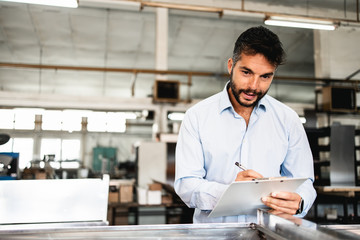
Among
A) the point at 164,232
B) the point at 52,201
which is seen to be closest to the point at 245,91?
the point at 164,232

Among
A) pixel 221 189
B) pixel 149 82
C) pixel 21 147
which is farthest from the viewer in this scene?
pixel 21 147

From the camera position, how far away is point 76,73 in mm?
9734

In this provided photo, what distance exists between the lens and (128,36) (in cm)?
745

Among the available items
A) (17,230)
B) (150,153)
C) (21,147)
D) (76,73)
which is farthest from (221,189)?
(21,147)

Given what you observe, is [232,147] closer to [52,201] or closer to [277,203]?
[277,203]

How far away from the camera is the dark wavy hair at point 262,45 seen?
54.6 inches

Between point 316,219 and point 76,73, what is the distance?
7.41m

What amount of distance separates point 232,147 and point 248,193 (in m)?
0.39

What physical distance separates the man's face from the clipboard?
43cm

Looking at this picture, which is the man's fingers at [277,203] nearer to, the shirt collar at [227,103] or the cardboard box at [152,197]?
the shirt collar at [227,103]

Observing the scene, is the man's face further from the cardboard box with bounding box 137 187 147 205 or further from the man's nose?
the cardboard box with bounding box 137 187 147 205

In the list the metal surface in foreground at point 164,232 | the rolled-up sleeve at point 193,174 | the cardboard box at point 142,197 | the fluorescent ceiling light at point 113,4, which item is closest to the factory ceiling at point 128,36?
the fluorescent ceiling light at point 113,4

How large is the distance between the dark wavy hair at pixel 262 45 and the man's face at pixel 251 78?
2cm

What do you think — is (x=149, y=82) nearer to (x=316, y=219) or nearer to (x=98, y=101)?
(x=98, y=101)
